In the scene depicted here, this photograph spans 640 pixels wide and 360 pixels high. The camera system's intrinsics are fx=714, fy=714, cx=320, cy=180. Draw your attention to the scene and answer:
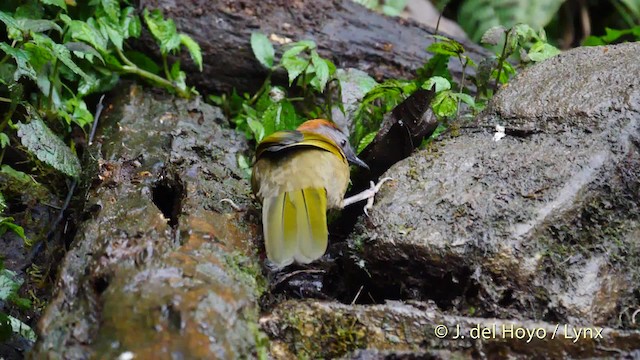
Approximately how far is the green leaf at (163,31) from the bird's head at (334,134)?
129 centimetres

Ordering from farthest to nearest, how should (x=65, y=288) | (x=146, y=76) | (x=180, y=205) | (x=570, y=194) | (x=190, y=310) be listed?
(x=146, y=76), (x=180, y=205), (x=570, y=194), (x=65, y=288), (x=190, y=310)

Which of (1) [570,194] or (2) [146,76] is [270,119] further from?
(1) [570,194]

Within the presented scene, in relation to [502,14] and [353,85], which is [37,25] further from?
[502,14]

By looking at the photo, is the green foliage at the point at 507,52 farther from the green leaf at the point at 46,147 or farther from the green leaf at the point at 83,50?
the green leaf at the point at 46,147

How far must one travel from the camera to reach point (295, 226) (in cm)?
321

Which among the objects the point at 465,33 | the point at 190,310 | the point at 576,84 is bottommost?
the point at 465,33

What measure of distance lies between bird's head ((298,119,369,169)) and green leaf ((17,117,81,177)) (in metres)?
1.30

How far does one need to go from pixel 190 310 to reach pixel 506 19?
5782 mm

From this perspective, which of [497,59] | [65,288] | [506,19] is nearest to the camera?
[65,288]

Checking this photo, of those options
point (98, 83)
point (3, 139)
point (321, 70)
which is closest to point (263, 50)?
point (321, 70)

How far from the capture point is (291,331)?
107 inches

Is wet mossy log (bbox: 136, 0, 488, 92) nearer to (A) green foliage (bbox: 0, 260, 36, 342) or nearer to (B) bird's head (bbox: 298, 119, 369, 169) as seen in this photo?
(B) bird's head (bbox: 298, 119, 369, 169)

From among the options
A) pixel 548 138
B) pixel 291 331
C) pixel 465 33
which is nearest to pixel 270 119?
pixel 548 138

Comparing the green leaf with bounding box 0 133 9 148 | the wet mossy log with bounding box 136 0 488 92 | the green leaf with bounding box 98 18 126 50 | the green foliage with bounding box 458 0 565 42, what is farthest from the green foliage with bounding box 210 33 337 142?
the green foliage with bounding box 458 0 565 42
